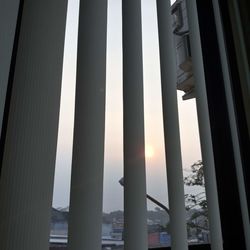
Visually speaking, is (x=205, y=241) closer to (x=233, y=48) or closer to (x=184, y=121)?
(x=184, y=121)

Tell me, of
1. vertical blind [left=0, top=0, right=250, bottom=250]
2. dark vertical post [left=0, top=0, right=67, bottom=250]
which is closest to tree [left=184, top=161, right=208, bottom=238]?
vertical blind [left=0, top=0, right=250, bottom=250]

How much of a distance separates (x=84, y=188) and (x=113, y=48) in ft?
1.74

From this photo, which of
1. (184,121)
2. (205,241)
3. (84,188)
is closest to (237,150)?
(184,121)

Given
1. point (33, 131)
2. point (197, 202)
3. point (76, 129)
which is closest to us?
point (33, 131)

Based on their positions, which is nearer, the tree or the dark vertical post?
the dark vertical post

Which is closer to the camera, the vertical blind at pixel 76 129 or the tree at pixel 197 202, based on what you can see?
the vertical blind at pixel 76 129

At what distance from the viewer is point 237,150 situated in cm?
121

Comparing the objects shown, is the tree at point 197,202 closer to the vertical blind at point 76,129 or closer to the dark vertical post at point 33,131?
the vertical blind at point 76,129

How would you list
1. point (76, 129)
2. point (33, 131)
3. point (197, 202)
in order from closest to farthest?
point (33, 131), point (76, 129), point (197, 202)

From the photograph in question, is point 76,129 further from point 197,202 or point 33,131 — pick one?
point 197,202

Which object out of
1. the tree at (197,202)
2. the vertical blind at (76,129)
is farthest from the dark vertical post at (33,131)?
the tree at (197,202)

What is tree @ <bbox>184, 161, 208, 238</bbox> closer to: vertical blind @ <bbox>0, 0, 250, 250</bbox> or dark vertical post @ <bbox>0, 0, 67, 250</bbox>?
vertical blind @ <bbox>0, 0, 250, 250</bbox>

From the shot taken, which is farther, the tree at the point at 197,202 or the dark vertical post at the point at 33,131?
the tree at the point at 197,202

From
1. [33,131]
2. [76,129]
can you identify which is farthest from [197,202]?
[33,131]
